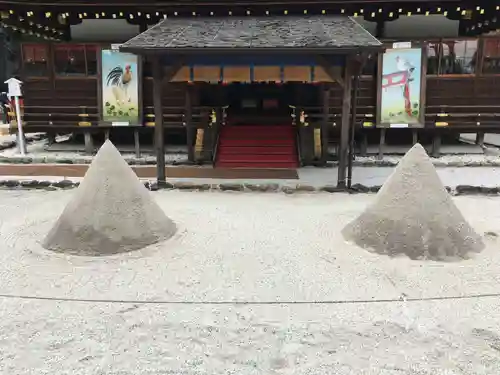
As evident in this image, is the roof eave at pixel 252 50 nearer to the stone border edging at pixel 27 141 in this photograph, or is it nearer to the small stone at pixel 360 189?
the small stone at pixel 360 189

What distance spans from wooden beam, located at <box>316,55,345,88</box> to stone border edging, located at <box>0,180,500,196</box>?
7.57 feet

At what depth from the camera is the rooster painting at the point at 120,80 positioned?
13672 mm

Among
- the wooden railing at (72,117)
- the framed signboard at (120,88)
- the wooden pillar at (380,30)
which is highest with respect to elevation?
the wooden pillar at (380,30)

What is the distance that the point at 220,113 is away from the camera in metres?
13.7

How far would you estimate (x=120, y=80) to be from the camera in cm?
1373

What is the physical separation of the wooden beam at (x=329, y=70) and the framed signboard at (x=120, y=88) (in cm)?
654

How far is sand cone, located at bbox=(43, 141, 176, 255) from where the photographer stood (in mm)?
6418

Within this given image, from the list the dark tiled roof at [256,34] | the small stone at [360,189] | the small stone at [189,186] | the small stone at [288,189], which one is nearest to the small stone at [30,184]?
the small stone at [189,186]

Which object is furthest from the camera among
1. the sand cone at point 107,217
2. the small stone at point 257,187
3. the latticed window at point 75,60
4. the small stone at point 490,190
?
the latticed window at point 75,60

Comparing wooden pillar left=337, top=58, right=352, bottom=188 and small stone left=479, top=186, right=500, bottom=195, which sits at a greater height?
wooden pillar left=337, top=58, right=352, bottom=188

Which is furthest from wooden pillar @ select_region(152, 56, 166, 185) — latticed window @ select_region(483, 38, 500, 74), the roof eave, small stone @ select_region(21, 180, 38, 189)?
latticed window @ select_region(483, 38, 500, 74)

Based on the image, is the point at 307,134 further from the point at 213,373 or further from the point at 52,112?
the point at 213,373

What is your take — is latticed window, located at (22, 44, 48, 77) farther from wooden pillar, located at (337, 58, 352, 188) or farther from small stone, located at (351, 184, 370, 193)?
small stone, located at (351, 184, 370, 193)

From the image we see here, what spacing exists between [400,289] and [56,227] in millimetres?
4835
